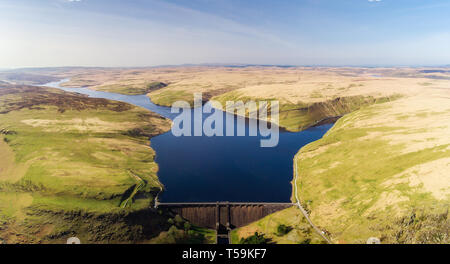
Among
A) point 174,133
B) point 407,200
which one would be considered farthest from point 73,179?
point 407,200

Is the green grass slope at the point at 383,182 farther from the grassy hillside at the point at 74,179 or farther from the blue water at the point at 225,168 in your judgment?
the grassy hillside at the point at 74,179

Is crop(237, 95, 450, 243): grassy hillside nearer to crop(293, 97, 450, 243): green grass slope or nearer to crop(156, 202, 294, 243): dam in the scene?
crop(293, 97, 450, 243): green grass slope

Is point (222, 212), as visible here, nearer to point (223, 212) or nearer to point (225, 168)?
point (223, 212)

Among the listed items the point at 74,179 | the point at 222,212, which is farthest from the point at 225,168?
the point at 74,179

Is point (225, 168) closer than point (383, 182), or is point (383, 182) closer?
point (383, 182)

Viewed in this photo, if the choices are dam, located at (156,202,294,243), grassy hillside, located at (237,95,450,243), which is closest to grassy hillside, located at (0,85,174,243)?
dam, located at (156,202,294,243)

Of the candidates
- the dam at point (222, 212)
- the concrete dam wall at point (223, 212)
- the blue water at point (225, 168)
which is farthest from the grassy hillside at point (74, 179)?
the blue water at point (225, 168)

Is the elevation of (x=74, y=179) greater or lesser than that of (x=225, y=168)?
greater
